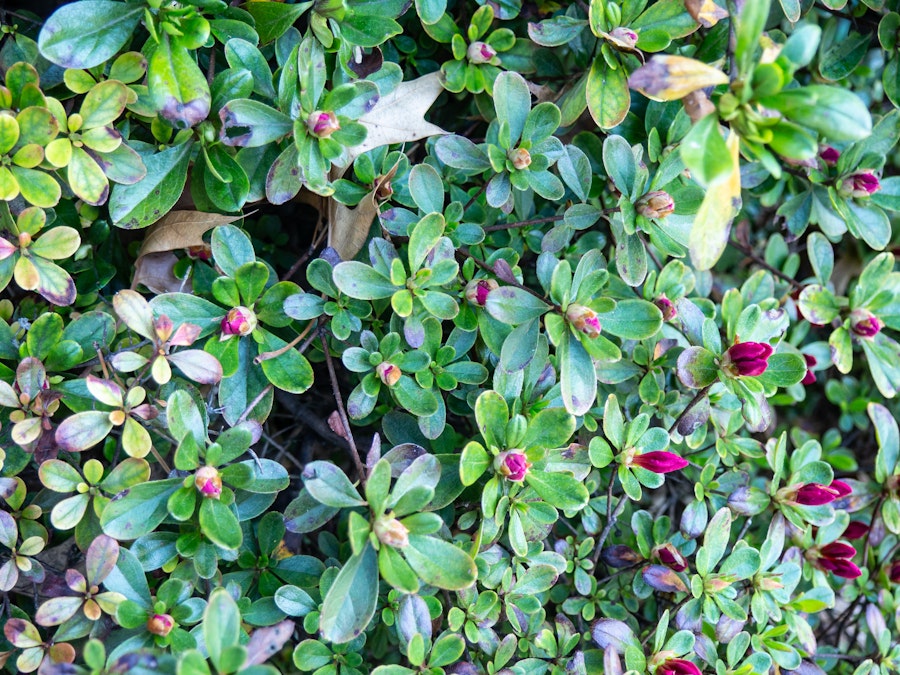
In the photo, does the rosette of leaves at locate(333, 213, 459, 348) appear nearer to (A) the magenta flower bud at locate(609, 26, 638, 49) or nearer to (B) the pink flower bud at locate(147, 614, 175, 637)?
(A) the magenta flower bud at locate(609, 26, 638, 49)

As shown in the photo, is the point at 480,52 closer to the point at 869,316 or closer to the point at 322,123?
the point at 322,123

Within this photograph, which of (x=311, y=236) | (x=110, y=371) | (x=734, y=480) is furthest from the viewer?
(x=311, y=236)

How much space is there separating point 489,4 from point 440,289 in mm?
605

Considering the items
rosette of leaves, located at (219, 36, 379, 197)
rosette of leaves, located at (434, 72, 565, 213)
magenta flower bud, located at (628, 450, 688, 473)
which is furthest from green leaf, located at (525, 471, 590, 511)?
rosette of leaves, located at (219, 36, 379, 197)

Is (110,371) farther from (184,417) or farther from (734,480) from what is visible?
(734,480)

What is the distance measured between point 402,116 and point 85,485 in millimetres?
901

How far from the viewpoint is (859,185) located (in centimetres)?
167

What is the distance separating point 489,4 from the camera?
1516 mm

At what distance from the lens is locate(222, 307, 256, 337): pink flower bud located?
4.19 feet

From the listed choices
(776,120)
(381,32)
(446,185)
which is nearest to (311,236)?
(446,185)

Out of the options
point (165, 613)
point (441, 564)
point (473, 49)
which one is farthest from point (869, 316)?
point (165, 613)

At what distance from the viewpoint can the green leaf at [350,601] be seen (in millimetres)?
1136

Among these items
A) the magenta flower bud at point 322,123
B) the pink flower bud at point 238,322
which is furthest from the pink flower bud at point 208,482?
the magenta flower bud at point 322,123

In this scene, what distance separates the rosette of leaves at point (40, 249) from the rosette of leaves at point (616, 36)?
3.10 ft
